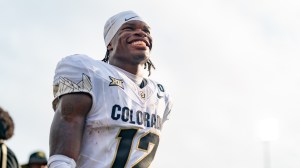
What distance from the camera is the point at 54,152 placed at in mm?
4289

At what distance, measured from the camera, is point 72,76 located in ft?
14.8

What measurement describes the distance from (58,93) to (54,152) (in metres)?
0.45

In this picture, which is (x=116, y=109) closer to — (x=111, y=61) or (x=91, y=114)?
(x=91, y=114)

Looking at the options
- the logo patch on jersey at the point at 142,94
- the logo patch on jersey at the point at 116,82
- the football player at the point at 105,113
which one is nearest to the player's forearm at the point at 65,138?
the football player at the point at 105,113

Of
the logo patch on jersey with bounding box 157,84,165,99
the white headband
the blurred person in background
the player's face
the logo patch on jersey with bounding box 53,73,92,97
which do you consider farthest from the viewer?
the blurred person in background

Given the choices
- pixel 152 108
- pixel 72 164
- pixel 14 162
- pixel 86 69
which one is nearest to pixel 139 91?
pixel 152 108

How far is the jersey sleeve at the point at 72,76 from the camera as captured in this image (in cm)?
446

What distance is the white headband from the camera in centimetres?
522

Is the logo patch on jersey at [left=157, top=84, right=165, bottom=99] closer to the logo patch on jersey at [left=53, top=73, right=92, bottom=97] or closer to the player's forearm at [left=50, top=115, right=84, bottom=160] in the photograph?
the logo patch on jersey at [left=53, top=73, right=92, bottom=97]


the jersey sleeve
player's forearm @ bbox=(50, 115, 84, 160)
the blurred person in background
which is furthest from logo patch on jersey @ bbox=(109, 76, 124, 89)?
the blurred person in background

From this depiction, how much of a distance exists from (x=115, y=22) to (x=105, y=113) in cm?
106

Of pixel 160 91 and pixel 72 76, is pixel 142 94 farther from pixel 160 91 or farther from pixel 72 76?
pixel 72 76

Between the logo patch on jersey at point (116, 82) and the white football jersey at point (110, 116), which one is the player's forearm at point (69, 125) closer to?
the white football jersey at point (110, 116)

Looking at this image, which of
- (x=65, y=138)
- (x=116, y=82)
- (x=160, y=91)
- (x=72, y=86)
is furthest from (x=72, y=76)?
(x=160, y=91)
